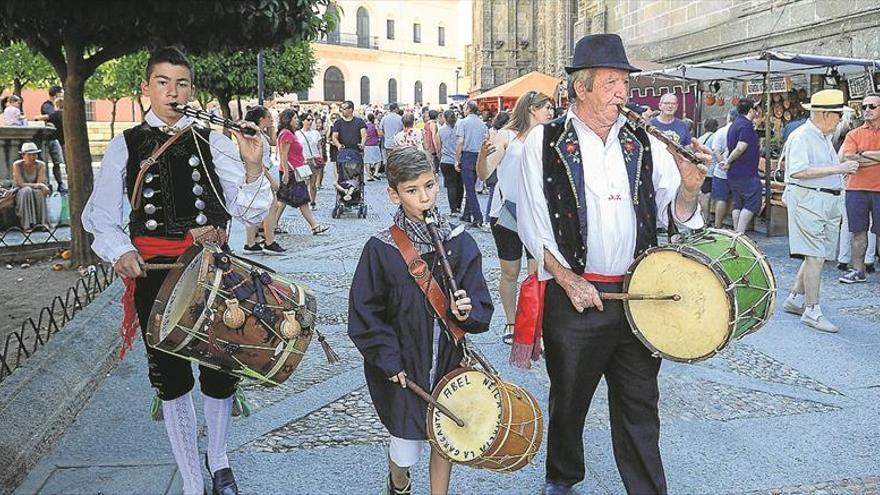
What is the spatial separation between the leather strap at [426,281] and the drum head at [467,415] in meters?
0.20

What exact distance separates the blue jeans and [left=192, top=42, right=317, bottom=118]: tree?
7.19 metres

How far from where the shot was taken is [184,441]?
3475 millimetres

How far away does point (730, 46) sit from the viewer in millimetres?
16391

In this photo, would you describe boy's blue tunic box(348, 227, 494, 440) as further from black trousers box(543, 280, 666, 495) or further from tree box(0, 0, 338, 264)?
tree box(0, 0, 338, 264)

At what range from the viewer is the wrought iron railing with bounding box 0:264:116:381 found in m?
4.99

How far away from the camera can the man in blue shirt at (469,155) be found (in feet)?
41.7

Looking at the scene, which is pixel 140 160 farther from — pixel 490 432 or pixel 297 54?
pixel 297 54

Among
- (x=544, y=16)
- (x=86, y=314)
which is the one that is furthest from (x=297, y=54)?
(x=86, y=314)

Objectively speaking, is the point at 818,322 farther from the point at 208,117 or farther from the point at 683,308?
the point at 208,117

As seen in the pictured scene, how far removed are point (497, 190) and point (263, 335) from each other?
312 centimetres

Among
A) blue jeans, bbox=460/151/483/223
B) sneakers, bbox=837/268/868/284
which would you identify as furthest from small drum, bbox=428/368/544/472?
blue jeans, bbox=460/151/483/223

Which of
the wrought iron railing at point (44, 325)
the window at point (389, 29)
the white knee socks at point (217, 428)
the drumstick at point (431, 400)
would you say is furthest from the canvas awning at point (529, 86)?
the window at point (389, 29)

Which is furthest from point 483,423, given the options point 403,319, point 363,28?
point 363,28

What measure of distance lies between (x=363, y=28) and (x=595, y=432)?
2811 inches
